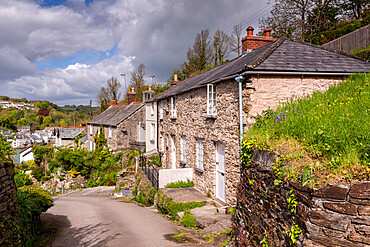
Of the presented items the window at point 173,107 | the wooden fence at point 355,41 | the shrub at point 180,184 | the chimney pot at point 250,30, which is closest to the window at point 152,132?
the window at point 173,107

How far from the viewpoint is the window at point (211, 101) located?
12.0 metres

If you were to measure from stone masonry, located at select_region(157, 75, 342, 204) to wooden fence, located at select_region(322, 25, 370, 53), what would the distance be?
12.2m

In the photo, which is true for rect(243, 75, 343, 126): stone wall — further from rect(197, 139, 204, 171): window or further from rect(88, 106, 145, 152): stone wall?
rect(88, 106, 145, 152): stone wall

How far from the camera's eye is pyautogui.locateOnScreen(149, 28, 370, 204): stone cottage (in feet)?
30.8

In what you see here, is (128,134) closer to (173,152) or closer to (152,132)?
(152,132)

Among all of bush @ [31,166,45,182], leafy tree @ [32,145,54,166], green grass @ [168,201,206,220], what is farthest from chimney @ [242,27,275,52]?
leafy tree @ [32,145,54,166]

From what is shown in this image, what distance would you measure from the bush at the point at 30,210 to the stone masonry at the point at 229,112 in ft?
22.1

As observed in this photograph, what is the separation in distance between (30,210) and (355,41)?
22927mm

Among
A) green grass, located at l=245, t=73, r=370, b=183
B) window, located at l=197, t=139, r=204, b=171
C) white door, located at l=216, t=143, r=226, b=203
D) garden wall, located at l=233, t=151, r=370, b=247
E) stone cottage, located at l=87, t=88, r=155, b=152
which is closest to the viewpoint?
garden wall, located at l=233, t=151, r=370, b=247

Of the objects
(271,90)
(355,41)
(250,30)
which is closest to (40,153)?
(250,30)

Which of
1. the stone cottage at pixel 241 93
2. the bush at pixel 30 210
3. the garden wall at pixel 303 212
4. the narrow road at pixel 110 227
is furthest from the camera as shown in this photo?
the stone cottage at pixel 241 93

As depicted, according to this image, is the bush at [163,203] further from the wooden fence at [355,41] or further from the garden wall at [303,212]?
the wooden fence at [355,41]

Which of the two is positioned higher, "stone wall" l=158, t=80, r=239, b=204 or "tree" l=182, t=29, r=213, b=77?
"tree" l=182, t=29, r=213, b=77

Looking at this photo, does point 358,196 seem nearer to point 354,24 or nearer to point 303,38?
point 354,24
